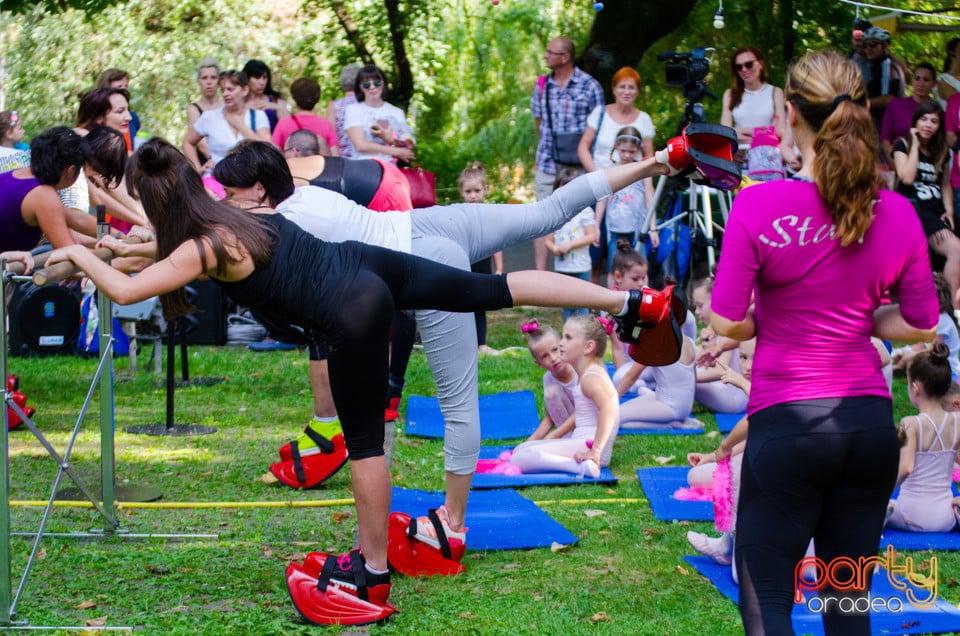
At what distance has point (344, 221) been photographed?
4.34 metres

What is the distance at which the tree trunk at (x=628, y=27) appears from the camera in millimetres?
13508

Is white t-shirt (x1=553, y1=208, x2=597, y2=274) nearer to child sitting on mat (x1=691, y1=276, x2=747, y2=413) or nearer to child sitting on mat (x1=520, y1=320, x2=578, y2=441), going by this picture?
child sitting on mat (x1=691, y1=276, x2=747, y2=413)

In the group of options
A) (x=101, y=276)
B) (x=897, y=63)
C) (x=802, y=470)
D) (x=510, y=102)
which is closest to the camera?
(x=802, y=470)

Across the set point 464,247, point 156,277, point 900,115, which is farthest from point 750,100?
point 156,277

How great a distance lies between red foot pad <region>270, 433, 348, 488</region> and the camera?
5730 millimetres

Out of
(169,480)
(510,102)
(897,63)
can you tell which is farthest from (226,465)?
(510,102)

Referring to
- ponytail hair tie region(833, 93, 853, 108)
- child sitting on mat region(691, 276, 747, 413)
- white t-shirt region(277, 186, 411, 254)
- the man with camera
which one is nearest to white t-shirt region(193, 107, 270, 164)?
the man with camera

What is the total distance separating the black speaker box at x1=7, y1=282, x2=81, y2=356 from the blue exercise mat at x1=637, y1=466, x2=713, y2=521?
5043 mm

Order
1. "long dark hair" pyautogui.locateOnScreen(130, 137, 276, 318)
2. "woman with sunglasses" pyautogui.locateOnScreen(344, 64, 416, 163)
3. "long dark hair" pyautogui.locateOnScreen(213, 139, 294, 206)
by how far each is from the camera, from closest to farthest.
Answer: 1. "long dark hair" pyautogui.locateOnScreen(130, 137, 276, 318)
2. "long dark hair" pyautogui.locateOnScreen(213, 139, 294, 206)
3. "woman with sunglasses" pyautogui.locateOnScreen(344, 64, 416, 163)

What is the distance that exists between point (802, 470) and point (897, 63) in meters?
8.48

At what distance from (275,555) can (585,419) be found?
2.10 metres

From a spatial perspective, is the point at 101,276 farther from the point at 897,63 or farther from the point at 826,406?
the point at 897,63

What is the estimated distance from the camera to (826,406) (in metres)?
2.67

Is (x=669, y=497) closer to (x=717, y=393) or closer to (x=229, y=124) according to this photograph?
(x=717, y=393)
